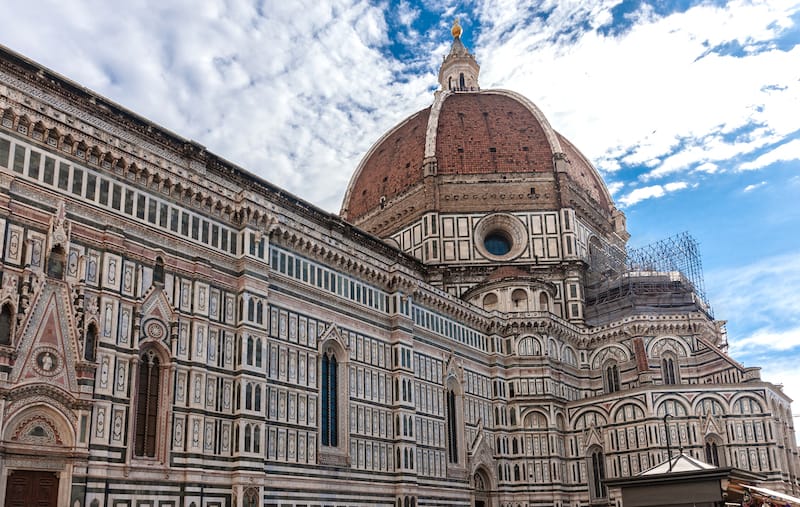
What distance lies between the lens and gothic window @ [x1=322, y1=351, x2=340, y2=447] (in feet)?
113

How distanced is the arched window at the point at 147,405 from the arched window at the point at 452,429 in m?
19.0

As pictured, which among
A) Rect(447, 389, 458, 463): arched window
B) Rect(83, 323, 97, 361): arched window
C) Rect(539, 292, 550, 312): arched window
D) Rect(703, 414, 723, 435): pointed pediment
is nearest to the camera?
Rect(83, 323, 97, 361): arched window

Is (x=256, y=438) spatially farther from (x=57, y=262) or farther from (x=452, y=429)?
(x=452, y=429)

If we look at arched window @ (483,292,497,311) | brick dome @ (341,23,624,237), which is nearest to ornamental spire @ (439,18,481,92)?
brick dome @ (341,23,624,237)

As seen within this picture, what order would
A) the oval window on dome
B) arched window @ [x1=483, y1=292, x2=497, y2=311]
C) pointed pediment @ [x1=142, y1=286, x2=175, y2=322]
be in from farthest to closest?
the oval window on dome → arched window @ [x1=483, y1=292, x2=497, y2=311] → pointed pediment @ [x1=142, y1=286, x2=175, y2=322]

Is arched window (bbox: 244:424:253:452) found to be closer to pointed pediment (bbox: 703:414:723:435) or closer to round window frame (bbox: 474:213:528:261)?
pointed pediment (bbox: 703:414:723:435)

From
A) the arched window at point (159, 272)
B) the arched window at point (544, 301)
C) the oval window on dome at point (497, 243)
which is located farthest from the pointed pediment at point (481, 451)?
the arched window at point (159, 272)

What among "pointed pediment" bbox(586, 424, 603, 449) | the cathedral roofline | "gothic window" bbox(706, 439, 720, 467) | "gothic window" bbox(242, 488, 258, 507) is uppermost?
the cathedral roofline

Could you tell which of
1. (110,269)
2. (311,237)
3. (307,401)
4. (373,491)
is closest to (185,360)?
(110,269)

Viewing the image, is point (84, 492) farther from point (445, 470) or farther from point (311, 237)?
point (445, 470)

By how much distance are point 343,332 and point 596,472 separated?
20.1 meters

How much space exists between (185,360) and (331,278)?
9793 mm

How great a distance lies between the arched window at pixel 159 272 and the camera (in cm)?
2827

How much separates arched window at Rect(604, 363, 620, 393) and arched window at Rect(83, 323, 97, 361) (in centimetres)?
3422
